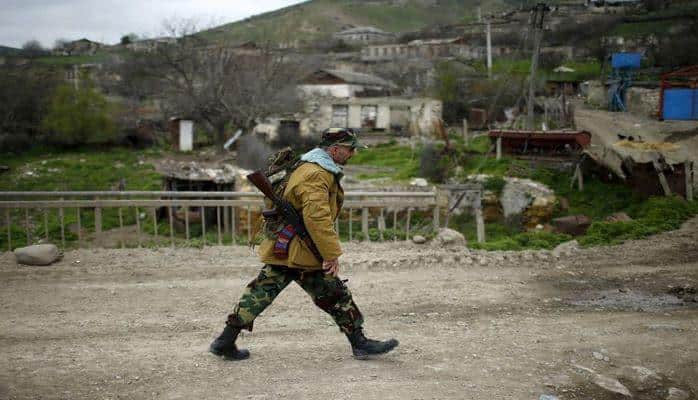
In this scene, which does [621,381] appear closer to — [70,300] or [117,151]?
[70,300]

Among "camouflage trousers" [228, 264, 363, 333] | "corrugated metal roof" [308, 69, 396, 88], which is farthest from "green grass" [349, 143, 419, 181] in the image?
"camouflage trousers" [228, 264, 363, 333]

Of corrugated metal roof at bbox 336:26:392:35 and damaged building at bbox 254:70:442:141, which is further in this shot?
corrugated metal roof at bbox 336:26:392:35

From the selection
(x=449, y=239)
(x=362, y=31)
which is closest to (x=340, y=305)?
(x=449, y=239)

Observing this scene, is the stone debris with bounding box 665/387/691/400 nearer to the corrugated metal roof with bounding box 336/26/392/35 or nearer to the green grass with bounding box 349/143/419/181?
the green grass with bounding box 349/143/419/181

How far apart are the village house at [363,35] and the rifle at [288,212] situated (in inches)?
2791

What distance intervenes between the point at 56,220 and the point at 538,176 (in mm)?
15485

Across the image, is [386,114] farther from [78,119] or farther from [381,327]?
[381,327]

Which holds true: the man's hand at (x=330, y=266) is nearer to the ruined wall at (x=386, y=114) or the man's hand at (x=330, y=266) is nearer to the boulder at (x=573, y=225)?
the boulder at (x=573, y=225)

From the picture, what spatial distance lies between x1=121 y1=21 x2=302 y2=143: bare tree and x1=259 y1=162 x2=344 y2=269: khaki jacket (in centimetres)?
2911

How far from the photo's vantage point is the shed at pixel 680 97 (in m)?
21.4

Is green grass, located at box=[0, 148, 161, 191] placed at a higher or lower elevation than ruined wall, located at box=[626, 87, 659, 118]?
lower

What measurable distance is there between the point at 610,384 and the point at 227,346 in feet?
8.93

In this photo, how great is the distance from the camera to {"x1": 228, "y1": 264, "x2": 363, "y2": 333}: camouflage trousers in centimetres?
421

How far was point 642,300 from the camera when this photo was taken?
242 inches
